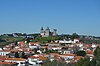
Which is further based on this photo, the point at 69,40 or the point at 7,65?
the point at 69,40

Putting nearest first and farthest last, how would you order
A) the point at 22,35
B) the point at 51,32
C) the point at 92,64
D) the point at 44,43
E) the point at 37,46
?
the point at 92,64
the point at 37,46
the point at 44,43
the point at 51,32
the point at 22,35

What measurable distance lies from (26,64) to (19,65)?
2147 millimetres

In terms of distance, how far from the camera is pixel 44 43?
6825cm

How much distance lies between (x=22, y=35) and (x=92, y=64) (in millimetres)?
80398

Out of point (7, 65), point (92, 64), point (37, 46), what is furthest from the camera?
point (37, 46)

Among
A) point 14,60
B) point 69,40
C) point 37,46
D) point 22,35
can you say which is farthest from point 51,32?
point 14,60

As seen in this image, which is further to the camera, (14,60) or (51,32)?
(51,32)

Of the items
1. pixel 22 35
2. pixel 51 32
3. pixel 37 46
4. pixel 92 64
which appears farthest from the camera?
pixel 22 35

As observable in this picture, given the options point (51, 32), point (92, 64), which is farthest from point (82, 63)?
point (51, 32)

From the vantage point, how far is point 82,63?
30.0 metres

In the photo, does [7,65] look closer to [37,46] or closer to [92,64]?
[92,64]

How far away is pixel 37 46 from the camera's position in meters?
62.3

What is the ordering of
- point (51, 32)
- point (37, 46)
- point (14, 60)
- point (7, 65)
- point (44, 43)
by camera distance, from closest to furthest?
point (7, 65), point (14, 60), point (37, 46), point (44, 43), point (51, 32)

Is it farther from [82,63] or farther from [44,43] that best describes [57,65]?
[44,43]
